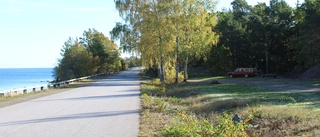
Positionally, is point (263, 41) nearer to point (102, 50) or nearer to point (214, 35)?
point (214, 35)

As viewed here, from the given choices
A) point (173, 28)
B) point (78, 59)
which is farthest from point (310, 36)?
point (78, 59)

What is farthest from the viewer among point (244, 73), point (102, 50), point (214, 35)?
point (102, 50)

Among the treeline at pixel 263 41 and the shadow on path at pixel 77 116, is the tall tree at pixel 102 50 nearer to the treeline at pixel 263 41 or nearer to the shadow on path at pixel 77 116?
the treeline at pixel 263 41

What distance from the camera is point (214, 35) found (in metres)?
35.0

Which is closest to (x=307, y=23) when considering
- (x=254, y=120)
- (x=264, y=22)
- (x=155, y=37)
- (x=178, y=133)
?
(x=264, y=22)

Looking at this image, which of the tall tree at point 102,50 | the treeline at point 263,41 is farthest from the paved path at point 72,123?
the tall tree at point 102,50

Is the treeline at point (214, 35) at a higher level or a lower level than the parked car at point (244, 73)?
higher

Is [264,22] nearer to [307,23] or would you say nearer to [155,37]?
[307,23]

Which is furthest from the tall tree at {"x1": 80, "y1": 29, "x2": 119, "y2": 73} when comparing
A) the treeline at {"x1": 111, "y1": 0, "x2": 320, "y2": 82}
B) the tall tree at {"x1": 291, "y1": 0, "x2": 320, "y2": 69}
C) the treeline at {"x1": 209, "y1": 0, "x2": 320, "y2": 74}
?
the tall tree at {"x1": 291, "y1": 0, "x2": 320, "y2": 69}

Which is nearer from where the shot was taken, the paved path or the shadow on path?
the paved path

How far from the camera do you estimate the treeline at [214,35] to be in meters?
31.2

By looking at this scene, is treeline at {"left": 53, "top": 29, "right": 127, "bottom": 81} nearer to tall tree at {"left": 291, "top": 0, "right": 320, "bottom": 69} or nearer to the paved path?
tall tree at {"left": 291, "top": 0, "right": 320, "bottom": 69}

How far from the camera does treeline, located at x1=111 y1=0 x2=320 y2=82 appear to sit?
102ft

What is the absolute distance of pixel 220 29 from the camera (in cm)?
5697
